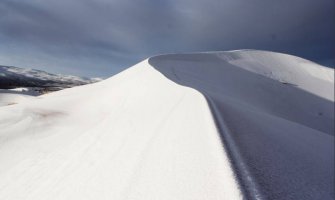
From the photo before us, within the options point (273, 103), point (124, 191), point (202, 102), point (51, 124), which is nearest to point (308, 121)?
point (273, 103)

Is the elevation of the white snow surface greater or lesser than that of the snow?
greater

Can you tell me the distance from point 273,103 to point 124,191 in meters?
15.3

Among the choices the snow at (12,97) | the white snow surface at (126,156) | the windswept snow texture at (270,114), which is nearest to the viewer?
the white snow surface at (126,156)

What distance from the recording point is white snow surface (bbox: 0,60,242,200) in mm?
2195

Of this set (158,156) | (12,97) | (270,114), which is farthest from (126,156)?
(12,97)

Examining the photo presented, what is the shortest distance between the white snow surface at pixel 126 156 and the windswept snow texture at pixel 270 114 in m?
0.27

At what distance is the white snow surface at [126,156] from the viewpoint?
220cm

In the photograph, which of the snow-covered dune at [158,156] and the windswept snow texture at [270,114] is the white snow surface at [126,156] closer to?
the snow-covered dune at [158,156]

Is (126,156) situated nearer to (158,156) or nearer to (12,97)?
(158,156)

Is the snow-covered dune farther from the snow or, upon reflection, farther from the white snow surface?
the snow

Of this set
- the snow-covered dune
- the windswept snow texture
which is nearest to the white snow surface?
the snow-covered dune

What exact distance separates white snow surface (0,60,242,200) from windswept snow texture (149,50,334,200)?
275 millimetres

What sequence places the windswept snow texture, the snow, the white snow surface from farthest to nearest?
the snow, the windswept snow texture, the white snow surface

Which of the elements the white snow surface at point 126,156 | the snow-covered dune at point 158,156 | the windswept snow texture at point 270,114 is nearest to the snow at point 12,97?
the windswept snow texture at point 270,114
